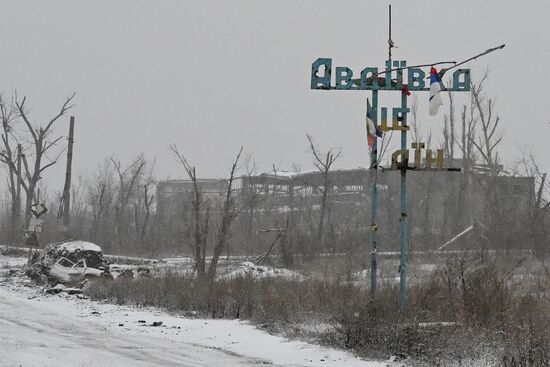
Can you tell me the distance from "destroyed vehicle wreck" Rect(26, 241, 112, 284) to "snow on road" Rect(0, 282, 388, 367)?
256 inches

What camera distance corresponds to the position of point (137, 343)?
1026cm

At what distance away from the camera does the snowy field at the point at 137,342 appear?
8.89 meters

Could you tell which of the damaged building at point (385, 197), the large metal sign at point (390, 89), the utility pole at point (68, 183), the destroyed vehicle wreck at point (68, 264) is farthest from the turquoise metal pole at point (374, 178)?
the damaged building at point (385, 197)

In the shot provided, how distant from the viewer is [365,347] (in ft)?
32.4

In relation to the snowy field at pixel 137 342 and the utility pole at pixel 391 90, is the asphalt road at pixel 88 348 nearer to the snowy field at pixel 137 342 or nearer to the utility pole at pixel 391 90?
the snowy field at pixel 137 342

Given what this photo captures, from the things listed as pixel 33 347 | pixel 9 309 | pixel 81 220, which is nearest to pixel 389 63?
pixel 33 347

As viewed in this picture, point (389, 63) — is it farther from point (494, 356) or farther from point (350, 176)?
point (350, 176)

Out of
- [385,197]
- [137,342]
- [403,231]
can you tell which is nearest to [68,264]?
[137,342]

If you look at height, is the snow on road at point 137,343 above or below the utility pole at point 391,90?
below

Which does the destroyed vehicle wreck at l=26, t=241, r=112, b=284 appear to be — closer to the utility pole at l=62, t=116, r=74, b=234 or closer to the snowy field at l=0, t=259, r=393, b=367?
the snowy field at l=0, t=259, r=393, b=367

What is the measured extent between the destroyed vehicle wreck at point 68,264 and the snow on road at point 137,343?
6.51m

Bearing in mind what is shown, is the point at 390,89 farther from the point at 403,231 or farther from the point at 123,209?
the point at 123,209

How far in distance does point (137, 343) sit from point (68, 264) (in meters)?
12.3

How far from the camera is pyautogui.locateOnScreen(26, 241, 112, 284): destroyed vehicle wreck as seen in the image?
68.8 ft
